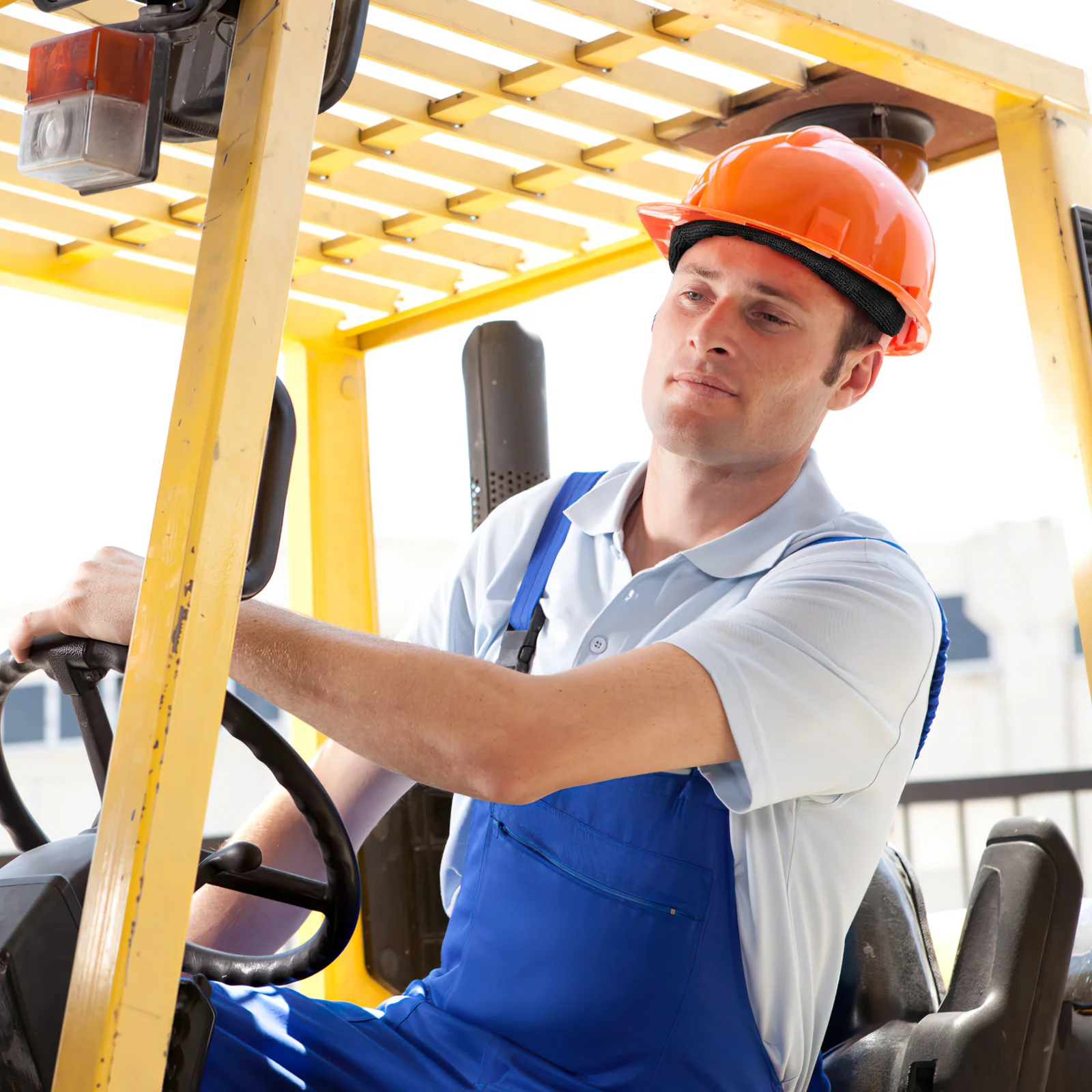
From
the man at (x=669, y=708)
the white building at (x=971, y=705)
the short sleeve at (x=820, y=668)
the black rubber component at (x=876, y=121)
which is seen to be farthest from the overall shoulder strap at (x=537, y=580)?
the white building at (x=971, y=705)

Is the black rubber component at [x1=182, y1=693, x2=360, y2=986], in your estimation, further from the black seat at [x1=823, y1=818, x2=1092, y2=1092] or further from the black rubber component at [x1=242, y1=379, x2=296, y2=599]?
the black seat at [x1=823, y1=818, x2=1092, y2=1092]

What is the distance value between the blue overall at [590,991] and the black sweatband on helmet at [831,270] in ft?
2.35

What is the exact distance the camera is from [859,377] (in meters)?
2.01

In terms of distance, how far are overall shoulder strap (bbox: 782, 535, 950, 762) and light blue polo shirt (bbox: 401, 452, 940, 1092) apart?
0.01 meters

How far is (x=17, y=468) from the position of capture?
1750 inches

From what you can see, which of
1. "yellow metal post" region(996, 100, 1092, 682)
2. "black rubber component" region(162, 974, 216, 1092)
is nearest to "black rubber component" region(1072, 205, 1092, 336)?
"yellow metal post" region(996, 100, 1092, 682)

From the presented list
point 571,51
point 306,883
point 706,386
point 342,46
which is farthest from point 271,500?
point 571,51

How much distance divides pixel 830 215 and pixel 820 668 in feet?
2.16

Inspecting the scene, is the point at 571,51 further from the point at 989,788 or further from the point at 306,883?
the point at 989,788

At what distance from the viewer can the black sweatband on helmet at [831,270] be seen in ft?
6.03

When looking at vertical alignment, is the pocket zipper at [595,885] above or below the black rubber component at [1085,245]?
below

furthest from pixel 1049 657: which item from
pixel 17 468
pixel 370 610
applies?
pixel 370 610

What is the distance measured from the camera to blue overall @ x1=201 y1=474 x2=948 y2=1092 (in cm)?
154

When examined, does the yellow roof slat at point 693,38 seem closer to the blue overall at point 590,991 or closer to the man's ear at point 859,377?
the man's ear at point 859,377
